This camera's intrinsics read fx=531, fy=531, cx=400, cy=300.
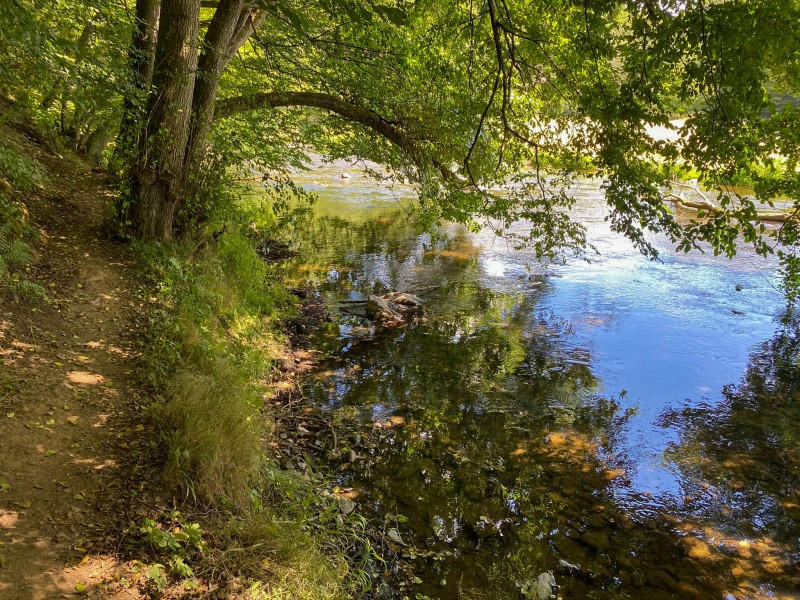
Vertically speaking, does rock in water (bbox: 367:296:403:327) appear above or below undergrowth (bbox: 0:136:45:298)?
below

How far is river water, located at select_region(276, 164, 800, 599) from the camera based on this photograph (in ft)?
16.4

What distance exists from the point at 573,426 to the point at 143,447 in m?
5.44

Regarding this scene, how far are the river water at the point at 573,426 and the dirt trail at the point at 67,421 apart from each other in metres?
2.34

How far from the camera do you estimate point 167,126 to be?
700cm

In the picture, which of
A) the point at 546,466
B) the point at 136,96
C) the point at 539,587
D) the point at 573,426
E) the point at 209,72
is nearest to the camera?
the point at 539,587

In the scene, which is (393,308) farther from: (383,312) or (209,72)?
(209,72)

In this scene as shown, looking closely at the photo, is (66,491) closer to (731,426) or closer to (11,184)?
(11,184)

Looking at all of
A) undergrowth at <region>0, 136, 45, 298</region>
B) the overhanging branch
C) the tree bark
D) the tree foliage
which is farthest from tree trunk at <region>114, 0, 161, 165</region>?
the overhanging branch

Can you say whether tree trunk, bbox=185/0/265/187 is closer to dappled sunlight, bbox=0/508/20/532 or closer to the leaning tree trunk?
the leaning tree trunk

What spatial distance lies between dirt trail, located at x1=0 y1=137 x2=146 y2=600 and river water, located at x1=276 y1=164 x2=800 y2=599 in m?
2.34

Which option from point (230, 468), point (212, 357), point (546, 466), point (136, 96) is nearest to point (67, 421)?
point (230, 468)

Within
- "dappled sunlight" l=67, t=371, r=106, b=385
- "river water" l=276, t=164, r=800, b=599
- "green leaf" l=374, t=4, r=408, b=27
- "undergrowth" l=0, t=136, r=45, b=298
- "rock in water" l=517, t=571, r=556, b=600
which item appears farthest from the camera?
"undergrowth" l=0, t=136, r=45, b=298

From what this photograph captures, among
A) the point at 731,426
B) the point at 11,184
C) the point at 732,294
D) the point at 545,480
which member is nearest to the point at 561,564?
the point at 545,480

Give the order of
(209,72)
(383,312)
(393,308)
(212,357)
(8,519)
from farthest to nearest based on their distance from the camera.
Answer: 1. (393,308)
2. (383,312)
3. (209,72)
4. (212,357)
5. (8,519)
